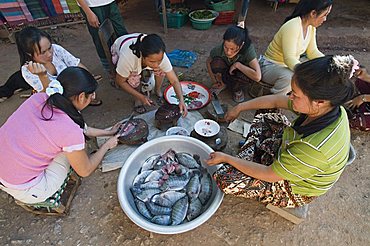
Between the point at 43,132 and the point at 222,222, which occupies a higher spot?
the point at 43,132

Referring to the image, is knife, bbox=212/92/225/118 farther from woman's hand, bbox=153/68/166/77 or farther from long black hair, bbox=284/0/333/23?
long black hair, bbox=284/0/333/23

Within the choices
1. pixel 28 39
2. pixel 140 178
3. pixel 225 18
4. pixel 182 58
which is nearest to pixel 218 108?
pixel 140 178

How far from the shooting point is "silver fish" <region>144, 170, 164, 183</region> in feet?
7.11

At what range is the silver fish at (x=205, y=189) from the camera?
2.09 meters

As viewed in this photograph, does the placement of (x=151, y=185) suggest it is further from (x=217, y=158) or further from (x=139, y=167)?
(x=217, y=158)

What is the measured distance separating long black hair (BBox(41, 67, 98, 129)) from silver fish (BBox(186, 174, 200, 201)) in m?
1.03

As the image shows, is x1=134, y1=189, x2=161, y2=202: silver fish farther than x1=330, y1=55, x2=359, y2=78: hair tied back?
Yes

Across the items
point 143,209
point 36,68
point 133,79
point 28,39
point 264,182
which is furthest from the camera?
point 133,79

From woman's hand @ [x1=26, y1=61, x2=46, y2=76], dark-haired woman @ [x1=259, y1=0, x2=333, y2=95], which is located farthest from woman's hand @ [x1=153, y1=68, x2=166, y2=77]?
dark-haired woman @ [x1=259, y1=0, x2=333, y2=95]

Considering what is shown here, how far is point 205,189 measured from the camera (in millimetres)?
2123

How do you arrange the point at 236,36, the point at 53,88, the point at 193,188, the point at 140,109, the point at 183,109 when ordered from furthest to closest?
1. the point at 140,109
2. the point at 183,109
3. the point at 236,36
4. the point at 193,188
5. the point at 53,88

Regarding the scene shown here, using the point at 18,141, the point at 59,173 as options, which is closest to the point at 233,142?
the point at 59,173

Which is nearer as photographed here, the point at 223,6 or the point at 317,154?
the point at 317,154

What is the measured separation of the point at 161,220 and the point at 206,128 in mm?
980
